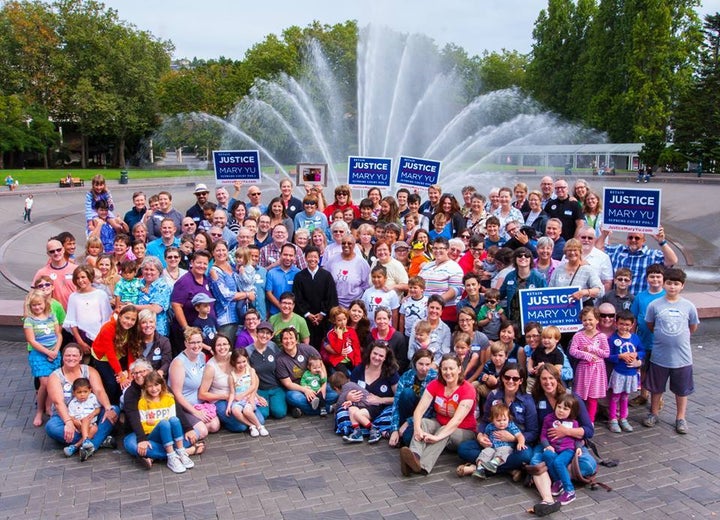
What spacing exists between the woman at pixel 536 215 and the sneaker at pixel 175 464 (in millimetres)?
6172

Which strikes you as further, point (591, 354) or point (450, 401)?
point (591, 354)

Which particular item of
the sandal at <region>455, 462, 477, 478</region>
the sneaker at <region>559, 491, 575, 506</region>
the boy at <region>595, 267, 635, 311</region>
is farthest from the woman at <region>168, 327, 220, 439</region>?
the boy at <region>595, 267, 635, 311</region>

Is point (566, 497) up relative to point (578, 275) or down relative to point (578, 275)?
down

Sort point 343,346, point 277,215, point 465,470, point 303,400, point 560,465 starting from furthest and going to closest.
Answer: point 277,215
point 343,346
point 303,400
point 465,470
point 560,465

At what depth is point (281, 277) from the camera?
27.7ft

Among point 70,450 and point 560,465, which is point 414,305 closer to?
point 560,465

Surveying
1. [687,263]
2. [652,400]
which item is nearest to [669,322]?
[652,400]

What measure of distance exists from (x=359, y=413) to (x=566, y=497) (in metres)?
2.34

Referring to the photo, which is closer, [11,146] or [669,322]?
[669,322]

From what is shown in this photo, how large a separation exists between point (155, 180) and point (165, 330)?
1582 inches

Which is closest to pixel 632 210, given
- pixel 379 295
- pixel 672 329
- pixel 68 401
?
pixel 672 329

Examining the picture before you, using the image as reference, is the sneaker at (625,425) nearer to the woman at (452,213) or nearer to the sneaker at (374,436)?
the sneaker at (374,436)

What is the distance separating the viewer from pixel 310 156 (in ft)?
181

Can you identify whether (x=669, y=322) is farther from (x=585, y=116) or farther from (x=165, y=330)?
(x=585, y=116)
